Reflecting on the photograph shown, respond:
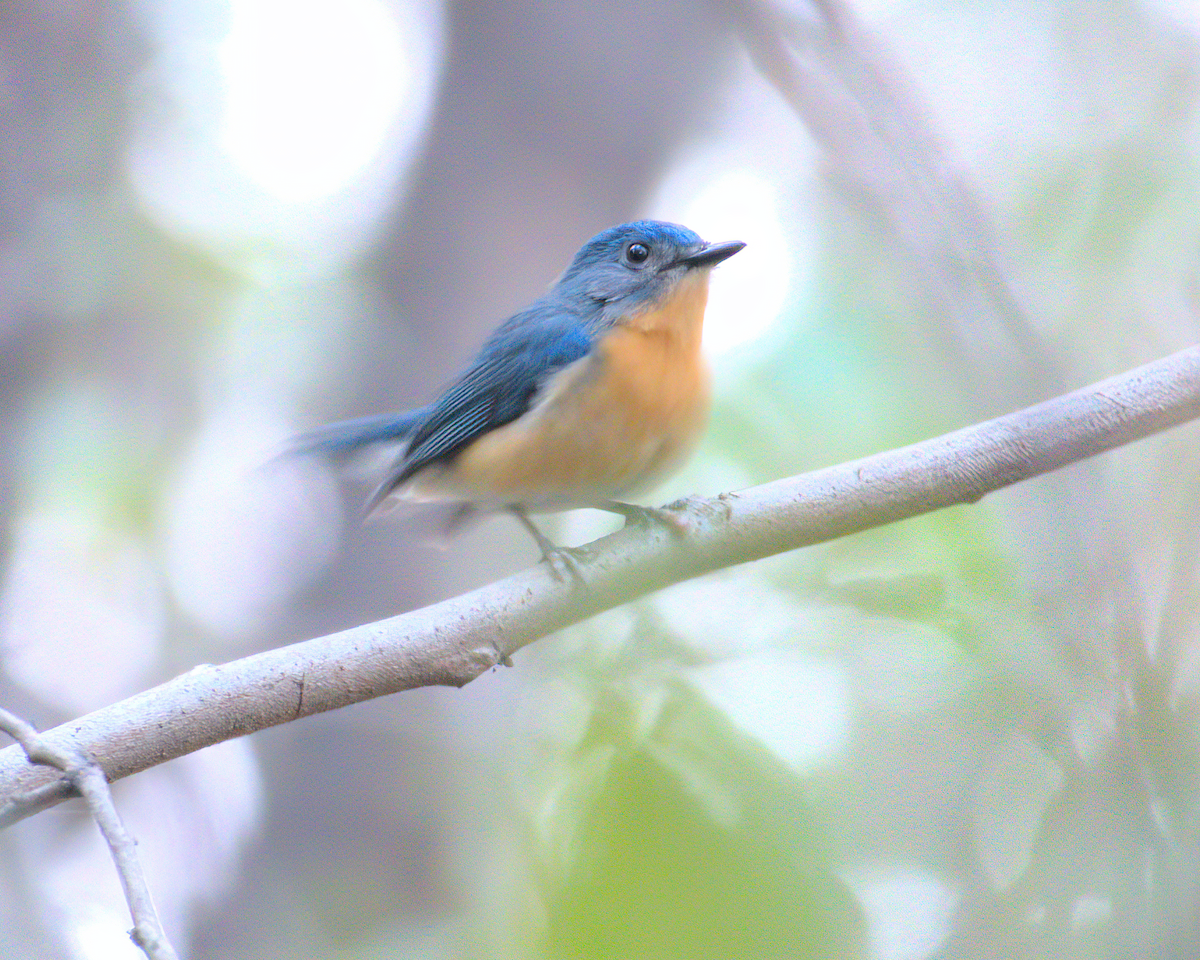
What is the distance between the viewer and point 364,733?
13.1 ft

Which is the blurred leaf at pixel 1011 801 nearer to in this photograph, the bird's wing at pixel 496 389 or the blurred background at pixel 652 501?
the blurred background at pixel 652 501

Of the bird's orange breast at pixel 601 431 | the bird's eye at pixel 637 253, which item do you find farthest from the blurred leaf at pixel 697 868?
the bird's eye at pixel 637 253

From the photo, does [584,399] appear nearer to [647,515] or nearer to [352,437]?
[647,515]

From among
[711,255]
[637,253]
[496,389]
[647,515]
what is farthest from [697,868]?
[637,253]

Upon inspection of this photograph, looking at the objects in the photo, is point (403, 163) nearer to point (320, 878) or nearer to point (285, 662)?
point (320, 878)

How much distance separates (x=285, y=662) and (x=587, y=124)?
11.1 feet

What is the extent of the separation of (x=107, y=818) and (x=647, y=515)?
3.97 feet

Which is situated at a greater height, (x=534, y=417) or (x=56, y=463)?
(x=56, y=463)

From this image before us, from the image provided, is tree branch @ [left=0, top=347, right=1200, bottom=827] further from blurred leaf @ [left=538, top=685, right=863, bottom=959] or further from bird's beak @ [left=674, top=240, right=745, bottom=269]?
bird's beak @ [left=674, top=240, right=745, bottom=269]

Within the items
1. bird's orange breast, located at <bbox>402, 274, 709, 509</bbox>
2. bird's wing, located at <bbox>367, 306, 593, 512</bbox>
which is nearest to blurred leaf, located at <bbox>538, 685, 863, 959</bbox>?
bird's orange breast, located at <bbox>402, 274, 709, 509</bbox>

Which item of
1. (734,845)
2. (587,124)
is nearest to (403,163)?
(587,124)

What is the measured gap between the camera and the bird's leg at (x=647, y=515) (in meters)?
1.98

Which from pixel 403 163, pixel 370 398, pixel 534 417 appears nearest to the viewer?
pixel 534 417

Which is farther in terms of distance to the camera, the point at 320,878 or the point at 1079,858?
the point at 320,878
